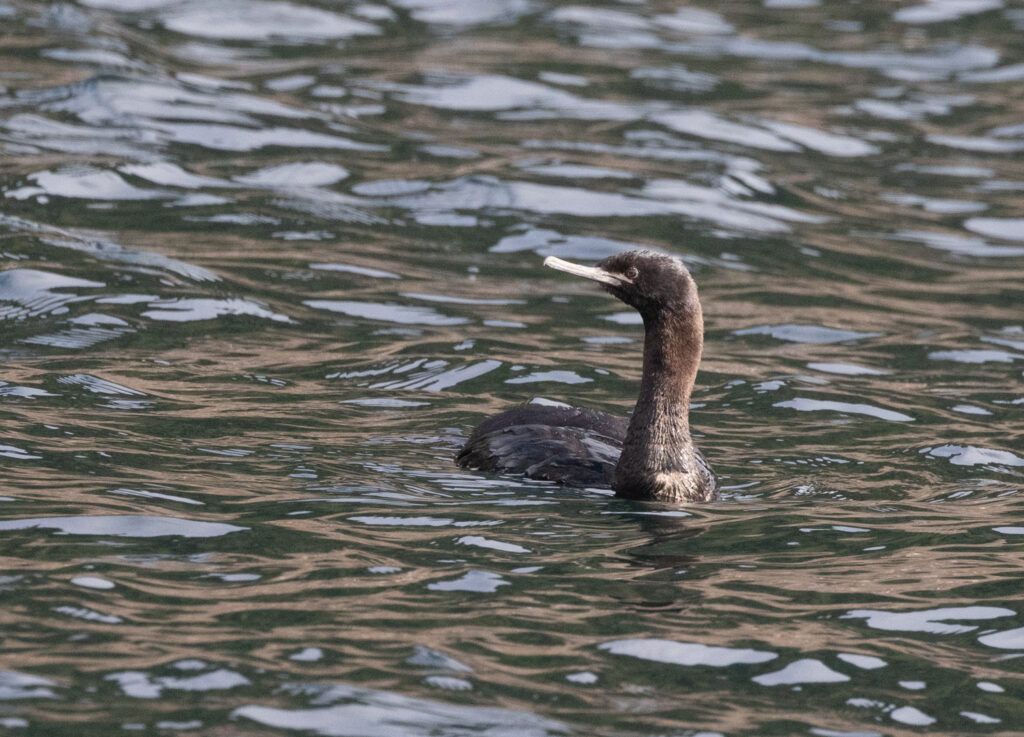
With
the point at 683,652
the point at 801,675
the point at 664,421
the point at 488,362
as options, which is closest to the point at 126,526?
the point at 683,652

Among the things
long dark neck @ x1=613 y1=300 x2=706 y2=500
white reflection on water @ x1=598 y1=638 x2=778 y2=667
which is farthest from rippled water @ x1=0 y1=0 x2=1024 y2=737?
long dark neck @ x1=613 y1=300 x2=706 y2=500

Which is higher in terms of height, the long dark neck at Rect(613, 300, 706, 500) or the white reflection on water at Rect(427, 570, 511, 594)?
the long dark neck at Rect(613, 300, 706, 500)

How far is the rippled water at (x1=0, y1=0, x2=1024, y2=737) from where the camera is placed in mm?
6016

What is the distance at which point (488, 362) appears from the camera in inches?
430

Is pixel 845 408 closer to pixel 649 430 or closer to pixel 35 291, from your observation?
pixel 649 430

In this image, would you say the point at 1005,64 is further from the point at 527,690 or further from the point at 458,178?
the point at 527,690

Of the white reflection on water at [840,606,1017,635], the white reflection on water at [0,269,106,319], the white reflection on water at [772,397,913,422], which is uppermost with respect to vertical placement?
the white reflection on water at [0,269,106,319]

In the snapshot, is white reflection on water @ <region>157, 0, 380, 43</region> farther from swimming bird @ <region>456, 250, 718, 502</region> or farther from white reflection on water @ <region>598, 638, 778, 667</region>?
white reflection on water @ <region>598, 638, 778, 667</region>

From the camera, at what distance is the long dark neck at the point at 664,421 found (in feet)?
26.8

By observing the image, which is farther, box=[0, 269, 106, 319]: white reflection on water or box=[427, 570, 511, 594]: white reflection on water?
box=[0, 269, 106, 319]: white reflection on water

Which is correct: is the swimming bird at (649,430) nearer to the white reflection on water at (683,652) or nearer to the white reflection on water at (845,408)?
the white reflection on water at (683,652)

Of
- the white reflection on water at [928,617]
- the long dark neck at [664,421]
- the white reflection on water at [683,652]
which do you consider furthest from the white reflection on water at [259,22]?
the white reflection on water at [683,652]

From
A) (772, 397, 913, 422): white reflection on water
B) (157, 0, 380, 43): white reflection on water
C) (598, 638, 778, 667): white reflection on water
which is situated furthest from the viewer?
(157, 0, 380, 43): white reflection on water

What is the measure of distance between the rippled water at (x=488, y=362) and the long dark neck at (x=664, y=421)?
0.16m
